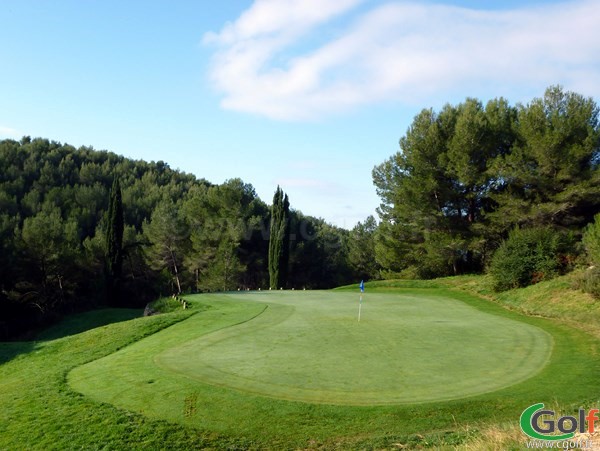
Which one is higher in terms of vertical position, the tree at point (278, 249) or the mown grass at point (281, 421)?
the tree at point (278, 249)

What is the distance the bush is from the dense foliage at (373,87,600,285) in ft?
18.4

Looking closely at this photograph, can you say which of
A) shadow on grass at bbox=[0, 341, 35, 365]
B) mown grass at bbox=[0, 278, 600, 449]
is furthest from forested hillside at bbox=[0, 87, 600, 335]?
shadow on grass at bbox=[0, 341, 35, 365]

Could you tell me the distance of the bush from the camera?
79.3ft

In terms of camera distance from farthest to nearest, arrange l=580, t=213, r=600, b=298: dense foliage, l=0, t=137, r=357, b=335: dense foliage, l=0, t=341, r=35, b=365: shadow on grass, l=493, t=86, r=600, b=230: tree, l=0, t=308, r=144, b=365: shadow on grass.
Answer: l=0, t=137, r=357, b=335: dense foliage
l=0, t=308, r=144, b=365: shadow on grass
l=493, t=86, r=600, b=230: tree
l=580, t=213, r=600, b=298: dense foliage
l=0, t=341, r=35, b=365: shadow on grass

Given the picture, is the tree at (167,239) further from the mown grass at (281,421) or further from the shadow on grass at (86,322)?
the mown grass at (281,421)

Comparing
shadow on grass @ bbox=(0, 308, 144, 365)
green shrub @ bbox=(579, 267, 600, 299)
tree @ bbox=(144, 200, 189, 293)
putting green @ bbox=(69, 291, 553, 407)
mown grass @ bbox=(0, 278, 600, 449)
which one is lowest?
shadow on grass @ bbox=(0, 308, 144, 365)

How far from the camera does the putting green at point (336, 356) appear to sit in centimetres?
1032

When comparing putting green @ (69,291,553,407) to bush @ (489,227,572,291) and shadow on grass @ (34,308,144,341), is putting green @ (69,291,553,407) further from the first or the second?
shadow on grass @ (34,308,144,341)

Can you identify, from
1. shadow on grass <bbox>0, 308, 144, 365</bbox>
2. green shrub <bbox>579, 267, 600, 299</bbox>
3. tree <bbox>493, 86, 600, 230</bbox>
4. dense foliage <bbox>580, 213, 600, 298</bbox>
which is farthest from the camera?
shadow on grass <bbox>0, 308, 144, 365</bbox>

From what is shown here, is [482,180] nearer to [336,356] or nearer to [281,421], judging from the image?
[336,356]

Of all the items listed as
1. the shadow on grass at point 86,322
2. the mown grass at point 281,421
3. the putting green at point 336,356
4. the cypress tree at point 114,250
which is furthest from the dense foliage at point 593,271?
the cypress tree at point 114,250

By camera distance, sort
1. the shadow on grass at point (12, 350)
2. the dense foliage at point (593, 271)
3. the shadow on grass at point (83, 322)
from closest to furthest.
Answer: the shadow on grass at point (12, 350) → the dense foliage at point (593, 271) → the shadow on grass at point (83, 322)

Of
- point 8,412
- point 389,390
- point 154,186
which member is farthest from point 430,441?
point 154,186

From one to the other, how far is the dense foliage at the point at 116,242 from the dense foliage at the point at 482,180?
67.5 feet
